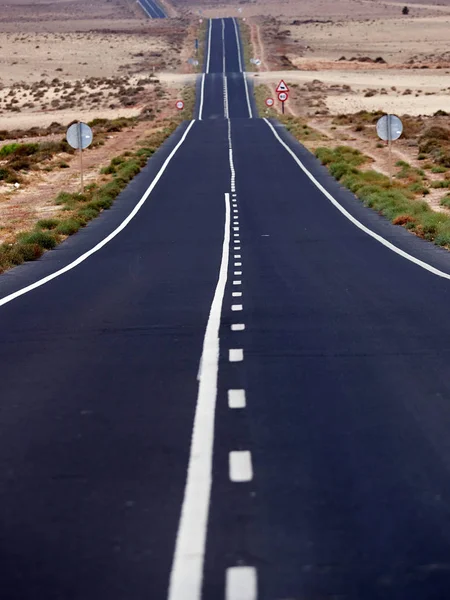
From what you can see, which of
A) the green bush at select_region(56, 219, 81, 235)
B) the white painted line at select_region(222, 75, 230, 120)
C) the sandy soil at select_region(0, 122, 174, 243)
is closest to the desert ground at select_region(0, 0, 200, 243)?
the sandy soil at select_region(0, 122, 174, 243)

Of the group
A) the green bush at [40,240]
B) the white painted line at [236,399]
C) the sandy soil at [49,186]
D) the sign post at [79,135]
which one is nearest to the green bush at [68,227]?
the sandy soil at [49,186]

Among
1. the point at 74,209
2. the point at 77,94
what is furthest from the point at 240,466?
the point at 77,94

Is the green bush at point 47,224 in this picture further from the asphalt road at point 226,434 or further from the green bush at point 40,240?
the asphalt road at point 226,434

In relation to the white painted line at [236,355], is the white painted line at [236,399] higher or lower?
higher

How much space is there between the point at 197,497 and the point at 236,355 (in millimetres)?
4667

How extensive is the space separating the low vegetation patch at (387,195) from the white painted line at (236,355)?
44.3ft

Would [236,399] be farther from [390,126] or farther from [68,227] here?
[390,126]

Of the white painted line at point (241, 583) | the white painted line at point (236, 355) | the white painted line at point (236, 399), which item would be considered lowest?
the white painted line at point (236, 355)

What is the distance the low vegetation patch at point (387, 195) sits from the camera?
26.7 m

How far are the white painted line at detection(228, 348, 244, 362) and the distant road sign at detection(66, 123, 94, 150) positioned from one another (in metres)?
25.6

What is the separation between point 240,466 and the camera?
724 centimetres

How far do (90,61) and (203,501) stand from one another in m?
146

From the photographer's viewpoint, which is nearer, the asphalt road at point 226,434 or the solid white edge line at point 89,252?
the asphalt road at point 226,434

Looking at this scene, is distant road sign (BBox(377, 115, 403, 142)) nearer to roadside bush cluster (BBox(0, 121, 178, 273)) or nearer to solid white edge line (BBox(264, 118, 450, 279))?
solid white edge line (BBox(264, 118, 450, 279))
